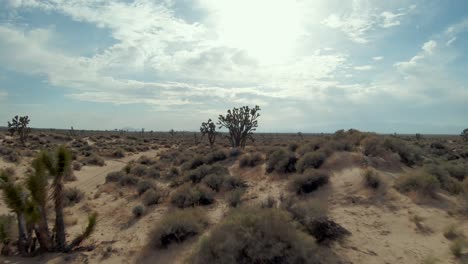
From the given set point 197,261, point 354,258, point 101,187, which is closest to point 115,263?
point 197,261

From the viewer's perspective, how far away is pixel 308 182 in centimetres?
1074

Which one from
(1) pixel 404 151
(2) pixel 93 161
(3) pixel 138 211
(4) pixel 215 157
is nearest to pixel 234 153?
(4) pixel 215 157

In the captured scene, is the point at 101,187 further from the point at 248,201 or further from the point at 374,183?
the point at 374,183

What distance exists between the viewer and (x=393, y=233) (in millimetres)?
7332

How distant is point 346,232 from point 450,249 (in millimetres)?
2128

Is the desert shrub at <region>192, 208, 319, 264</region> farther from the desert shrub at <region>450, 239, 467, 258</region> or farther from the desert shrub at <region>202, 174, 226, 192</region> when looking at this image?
the desert shrub at <region>202, 174, 226, 192</region>

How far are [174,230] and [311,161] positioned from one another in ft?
23.0

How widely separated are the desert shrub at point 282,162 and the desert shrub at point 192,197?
3.99 metres

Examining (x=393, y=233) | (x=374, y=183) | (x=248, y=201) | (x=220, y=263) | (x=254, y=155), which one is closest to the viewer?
(x=220, y=263)

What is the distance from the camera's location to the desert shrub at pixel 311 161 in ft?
41.3

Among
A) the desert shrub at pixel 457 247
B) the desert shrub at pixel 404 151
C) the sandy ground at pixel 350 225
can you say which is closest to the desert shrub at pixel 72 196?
the sandy ground at pixel 350 225

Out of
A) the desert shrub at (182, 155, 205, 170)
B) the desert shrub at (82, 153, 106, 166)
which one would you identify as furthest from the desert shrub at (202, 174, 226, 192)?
the desert shrub at (82, 153, 106, 166)

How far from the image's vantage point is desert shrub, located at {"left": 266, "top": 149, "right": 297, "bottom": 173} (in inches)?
540

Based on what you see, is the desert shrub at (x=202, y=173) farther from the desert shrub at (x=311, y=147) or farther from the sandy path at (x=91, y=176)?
the sandy path at (x=91, y=176)
